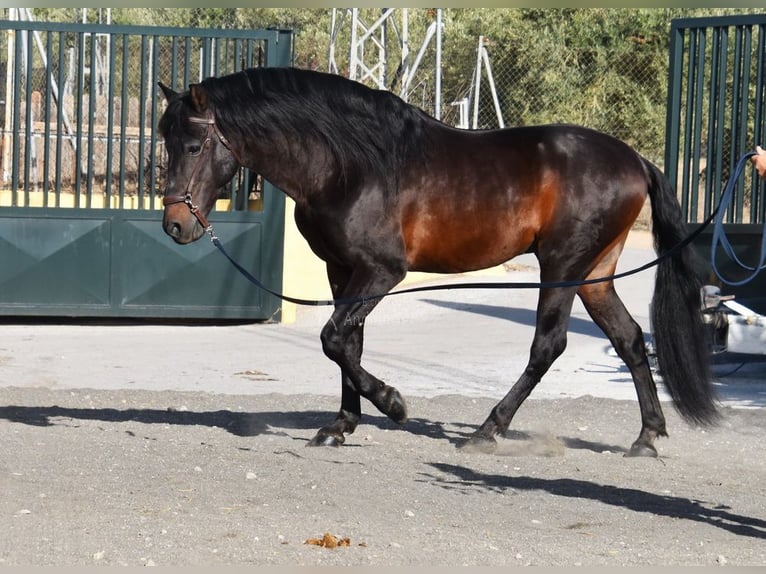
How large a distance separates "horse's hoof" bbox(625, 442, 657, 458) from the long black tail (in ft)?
1.01

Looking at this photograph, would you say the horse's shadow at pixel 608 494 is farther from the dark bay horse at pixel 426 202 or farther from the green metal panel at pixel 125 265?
the green metal panel at pixel 125 265

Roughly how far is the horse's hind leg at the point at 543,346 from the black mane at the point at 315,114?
1113mm

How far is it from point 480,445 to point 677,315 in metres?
1.33

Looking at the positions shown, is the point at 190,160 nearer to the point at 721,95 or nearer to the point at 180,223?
the point at 180,223

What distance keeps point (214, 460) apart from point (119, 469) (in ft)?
1.60

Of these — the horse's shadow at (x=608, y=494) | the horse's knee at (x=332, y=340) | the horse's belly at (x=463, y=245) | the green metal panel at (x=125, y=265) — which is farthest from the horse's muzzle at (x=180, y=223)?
the green metal panel at (x=125, y=265)

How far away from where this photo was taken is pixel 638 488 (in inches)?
232

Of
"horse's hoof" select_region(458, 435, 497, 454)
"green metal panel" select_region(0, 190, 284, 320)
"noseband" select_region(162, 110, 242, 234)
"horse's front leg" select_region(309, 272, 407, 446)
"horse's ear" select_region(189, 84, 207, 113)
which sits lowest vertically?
"green metal panel" select_region(0, 190, 284, 320)

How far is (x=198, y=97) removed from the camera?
6312mm

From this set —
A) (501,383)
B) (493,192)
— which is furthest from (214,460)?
(501,383)

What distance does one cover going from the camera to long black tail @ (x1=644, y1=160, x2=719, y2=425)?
6.98 meters

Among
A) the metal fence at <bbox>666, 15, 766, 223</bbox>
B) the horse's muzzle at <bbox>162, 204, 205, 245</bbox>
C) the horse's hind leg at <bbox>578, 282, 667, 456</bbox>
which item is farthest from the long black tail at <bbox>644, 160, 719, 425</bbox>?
the metal fence at <bbox>666, 15, 766, 223</bbox>

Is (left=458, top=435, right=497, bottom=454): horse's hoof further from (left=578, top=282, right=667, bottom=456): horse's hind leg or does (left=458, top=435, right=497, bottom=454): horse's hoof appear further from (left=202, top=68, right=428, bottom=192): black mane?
(left=202, top=68, right=428, bottom=192): black mane

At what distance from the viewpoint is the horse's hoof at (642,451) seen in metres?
6.77
